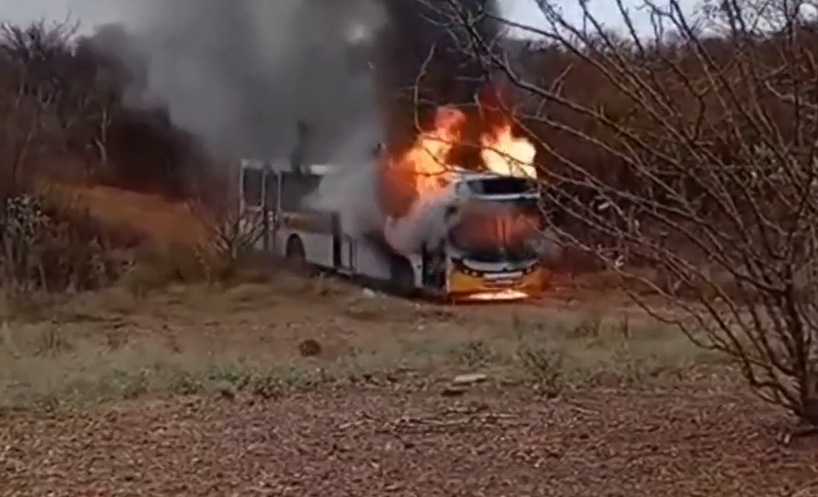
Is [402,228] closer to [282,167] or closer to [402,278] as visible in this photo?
[402,278]

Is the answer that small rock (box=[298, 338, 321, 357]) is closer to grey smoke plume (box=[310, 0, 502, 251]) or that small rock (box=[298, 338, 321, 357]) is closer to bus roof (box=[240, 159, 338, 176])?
grey smoke plume (box=[310, 0, 502, 251])

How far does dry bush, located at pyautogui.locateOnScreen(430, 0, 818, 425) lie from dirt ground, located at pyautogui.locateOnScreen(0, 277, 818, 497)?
496 millimetres

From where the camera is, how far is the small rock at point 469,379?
5781 mm

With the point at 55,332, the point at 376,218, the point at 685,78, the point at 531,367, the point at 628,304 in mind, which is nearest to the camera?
the point at 685,78

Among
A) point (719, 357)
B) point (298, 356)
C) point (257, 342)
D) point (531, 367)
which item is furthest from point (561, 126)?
point (257, 342)

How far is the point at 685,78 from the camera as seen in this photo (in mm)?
3840

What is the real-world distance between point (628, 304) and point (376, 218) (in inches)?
156

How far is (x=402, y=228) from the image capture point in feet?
45.0

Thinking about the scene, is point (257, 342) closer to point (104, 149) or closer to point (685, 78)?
point (685, 78)

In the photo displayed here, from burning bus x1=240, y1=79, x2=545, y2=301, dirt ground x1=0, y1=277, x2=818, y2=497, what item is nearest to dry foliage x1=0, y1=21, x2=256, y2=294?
burning bus x1=240, y1=79, x2=545, y2=301

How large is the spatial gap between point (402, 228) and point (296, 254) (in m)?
2.79

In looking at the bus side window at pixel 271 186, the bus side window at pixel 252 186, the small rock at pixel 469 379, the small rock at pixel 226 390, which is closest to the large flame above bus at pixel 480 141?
the small rock at pixel 469 379

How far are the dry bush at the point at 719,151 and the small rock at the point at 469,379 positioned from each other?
4.79 feet

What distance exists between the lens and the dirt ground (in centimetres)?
405
